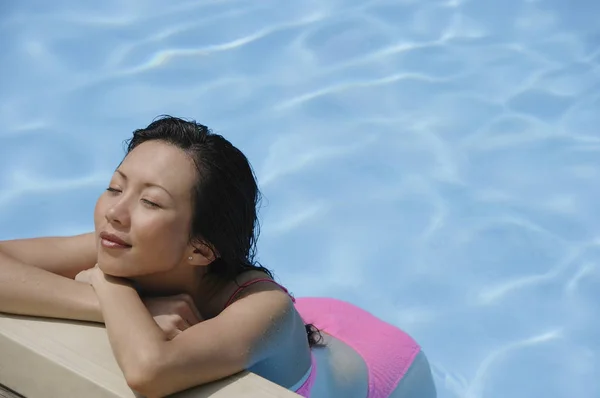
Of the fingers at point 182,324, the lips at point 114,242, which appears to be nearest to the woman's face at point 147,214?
the lips at point 114,242

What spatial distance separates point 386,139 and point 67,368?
12.4ft

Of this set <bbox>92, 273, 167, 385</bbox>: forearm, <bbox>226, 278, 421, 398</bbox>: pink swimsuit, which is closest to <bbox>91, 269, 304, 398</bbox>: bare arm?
<bbox>92, 273, 167, 385</bbox>: forearm

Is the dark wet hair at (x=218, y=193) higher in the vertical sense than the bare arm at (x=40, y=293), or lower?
higher

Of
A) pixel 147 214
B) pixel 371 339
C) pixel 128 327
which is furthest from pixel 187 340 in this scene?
Answer: pixel 371 339

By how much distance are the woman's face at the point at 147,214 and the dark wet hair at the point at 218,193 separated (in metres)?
0.04

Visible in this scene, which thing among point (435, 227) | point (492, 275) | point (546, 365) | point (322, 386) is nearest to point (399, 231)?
point (435, 227)

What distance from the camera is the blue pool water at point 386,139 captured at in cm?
466

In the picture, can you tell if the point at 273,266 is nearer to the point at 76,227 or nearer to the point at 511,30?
the point at 76,227

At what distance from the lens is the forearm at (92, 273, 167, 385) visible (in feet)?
6.79

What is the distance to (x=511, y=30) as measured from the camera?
6.72 metres

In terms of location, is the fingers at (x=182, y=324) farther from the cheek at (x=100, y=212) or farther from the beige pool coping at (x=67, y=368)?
the cheek at (x=100, y=212)

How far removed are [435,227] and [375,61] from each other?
65.0 inches

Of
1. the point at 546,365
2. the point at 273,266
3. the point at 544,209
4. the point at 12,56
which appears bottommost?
the point at 546,365

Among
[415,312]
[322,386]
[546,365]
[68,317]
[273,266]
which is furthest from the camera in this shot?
[273,266]
